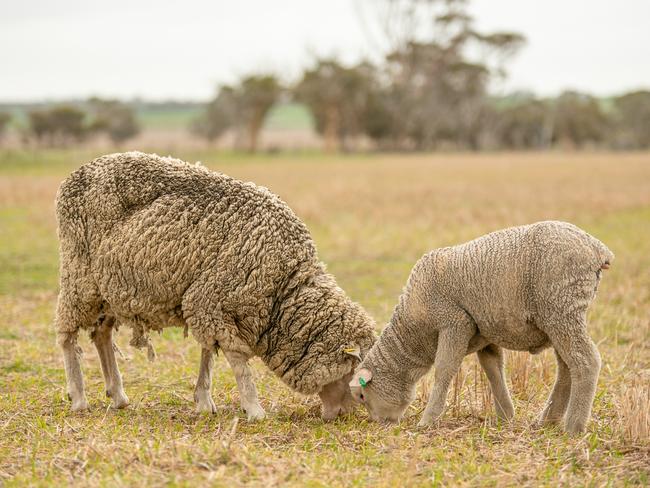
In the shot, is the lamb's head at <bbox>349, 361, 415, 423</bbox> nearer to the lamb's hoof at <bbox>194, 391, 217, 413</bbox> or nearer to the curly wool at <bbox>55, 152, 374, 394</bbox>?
the curly wool at <bbox>55, 152, 374, 394</bbox>

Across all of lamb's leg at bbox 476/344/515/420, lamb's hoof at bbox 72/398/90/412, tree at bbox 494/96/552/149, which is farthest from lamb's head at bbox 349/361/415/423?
tree at bbox 494/96/552/149

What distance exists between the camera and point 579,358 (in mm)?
Answer: 5199

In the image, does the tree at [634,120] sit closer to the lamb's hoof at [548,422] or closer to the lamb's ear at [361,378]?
the lamb's hoof at [548,422]

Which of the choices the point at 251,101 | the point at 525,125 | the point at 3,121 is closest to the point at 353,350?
the point at 251,101

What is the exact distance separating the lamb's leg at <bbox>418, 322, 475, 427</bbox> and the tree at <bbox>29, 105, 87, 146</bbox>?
Answer: 207 feet

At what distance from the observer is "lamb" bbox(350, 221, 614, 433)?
5242 millimetres

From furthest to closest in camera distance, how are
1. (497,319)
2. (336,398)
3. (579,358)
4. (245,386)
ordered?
1. (336,398)
2. (245,386)
3. (497,319)
4. (579,358)

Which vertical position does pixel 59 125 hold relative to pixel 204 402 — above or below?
above

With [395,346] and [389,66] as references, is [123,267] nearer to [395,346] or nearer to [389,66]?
[395,346]

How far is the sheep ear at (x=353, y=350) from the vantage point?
620 cm

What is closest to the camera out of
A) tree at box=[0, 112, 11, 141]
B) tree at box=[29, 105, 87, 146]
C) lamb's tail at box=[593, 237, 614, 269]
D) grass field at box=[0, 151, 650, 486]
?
grass field at box=[0, 151, 650, 486]

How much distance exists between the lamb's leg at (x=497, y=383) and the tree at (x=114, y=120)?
66105mm

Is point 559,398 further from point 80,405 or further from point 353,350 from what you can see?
point 80,405

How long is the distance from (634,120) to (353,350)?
91370mm
